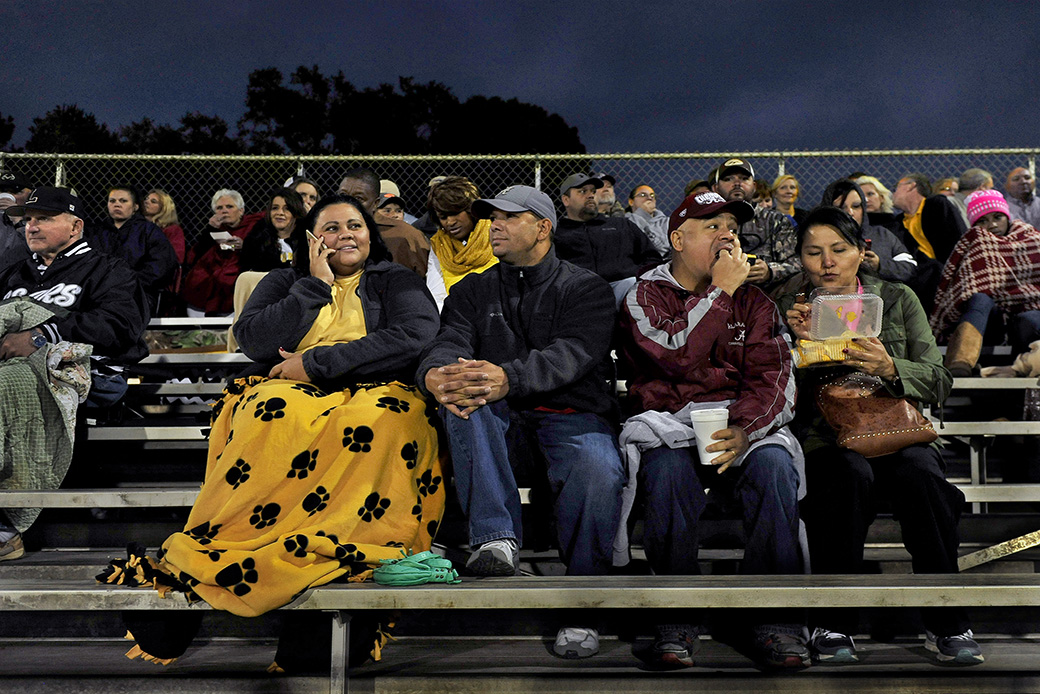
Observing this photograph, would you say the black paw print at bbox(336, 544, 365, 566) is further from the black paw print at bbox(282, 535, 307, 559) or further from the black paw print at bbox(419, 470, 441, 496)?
the black paw print at bbox(419, 470, 441, 496)

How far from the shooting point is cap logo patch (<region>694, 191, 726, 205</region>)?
2930 mm

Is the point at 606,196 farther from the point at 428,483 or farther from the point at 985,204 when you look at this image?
the point at 428,483

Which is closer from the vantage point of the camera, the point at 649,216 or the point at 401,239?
the point at 401,239

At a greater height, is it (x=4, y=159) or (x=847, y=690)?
(x=4, y=159)

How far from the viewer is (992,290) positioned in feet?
14.3

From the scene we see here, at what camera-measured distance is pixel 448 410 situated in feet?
8.68

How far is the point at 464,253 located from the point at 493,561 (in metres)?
2.44

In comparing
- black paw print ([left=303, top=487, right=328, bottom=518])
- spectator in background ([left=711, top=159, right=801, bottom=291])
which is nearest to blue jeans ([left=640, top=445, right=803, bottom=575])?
black paw print ([left=303, top=487, right=328, bottom=518])

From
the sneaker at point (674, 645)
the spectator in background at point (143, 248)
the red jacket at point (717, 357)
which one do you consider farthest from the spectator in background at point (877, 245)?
the spectator in background at point (143, 248)

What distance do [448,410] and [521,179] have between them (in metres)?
4.20

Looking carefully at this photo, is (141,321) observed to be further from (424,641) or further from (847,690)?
(847,690)

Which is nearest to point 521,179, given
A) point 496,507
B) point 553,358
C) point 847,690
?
point 553,358

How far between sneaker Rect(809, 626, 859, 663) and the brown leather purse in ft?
1.96

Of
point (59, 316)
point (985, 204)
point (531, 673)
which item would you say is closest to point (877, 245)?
point (985, 204)
